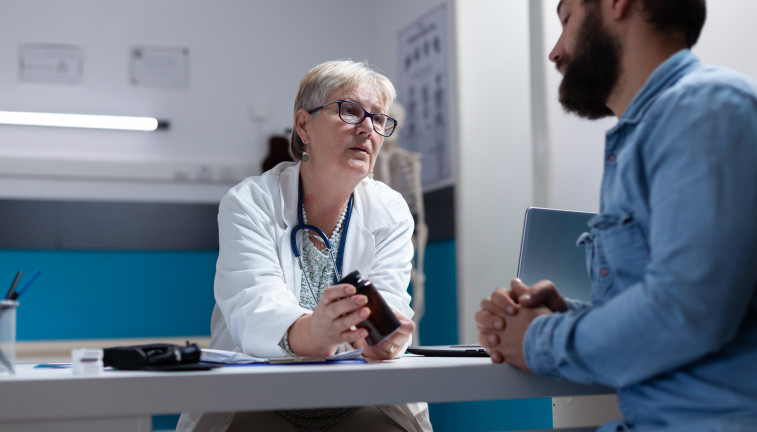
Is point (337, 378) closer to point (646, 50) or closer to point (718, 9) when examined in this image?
point (646, 50)

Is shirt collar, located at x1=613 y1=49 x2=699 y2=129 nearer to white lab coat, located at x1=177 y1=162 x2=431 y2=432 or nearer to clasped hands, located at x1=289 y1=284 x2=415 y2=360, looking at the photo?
clasped hands, located at x1=289 y1=284 x2=415 y2=360

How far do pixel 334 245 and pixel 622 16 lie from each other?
106cm

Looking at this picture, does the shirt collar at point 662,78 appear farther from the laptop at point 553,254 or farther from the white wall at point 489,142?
the white wall at point 489,142

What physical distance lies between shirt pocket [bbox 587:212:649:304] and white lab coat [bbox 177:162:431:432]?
63cm

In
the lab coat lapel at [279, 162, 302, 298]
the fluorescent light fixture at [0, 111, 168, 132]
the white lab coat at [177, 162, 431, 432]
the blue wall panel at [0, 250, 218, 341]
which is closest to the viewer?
the white lab coat at [177, 162, 431, 432]

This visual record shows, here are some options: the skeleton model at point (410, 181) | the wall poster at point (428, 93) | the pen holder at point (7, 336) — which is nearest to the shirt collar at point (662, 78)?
the pen holder at point (7, 336)

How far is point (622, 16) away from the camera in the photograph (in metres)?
1.20

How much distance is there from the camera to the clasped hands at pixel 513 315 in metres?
1.18

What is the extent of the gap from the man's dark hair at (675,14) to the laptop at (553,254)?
533mm

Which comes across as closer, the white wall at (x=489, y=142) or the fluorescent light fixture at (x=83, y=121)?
the white wall at (x=489, y=142)

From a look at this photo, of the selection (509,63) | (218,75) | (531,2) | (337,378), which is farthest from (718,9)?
(218,75)

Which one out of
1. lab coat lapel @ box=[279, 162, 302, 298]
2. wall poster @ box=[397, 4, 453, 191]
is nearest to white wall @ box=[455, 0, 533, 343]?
wall poster @ box=[397, 4, 453, 191]

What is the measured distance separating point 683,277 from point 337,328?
2.18ft

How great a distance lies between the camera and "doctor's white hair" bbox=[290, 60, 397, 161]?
2.09 m
